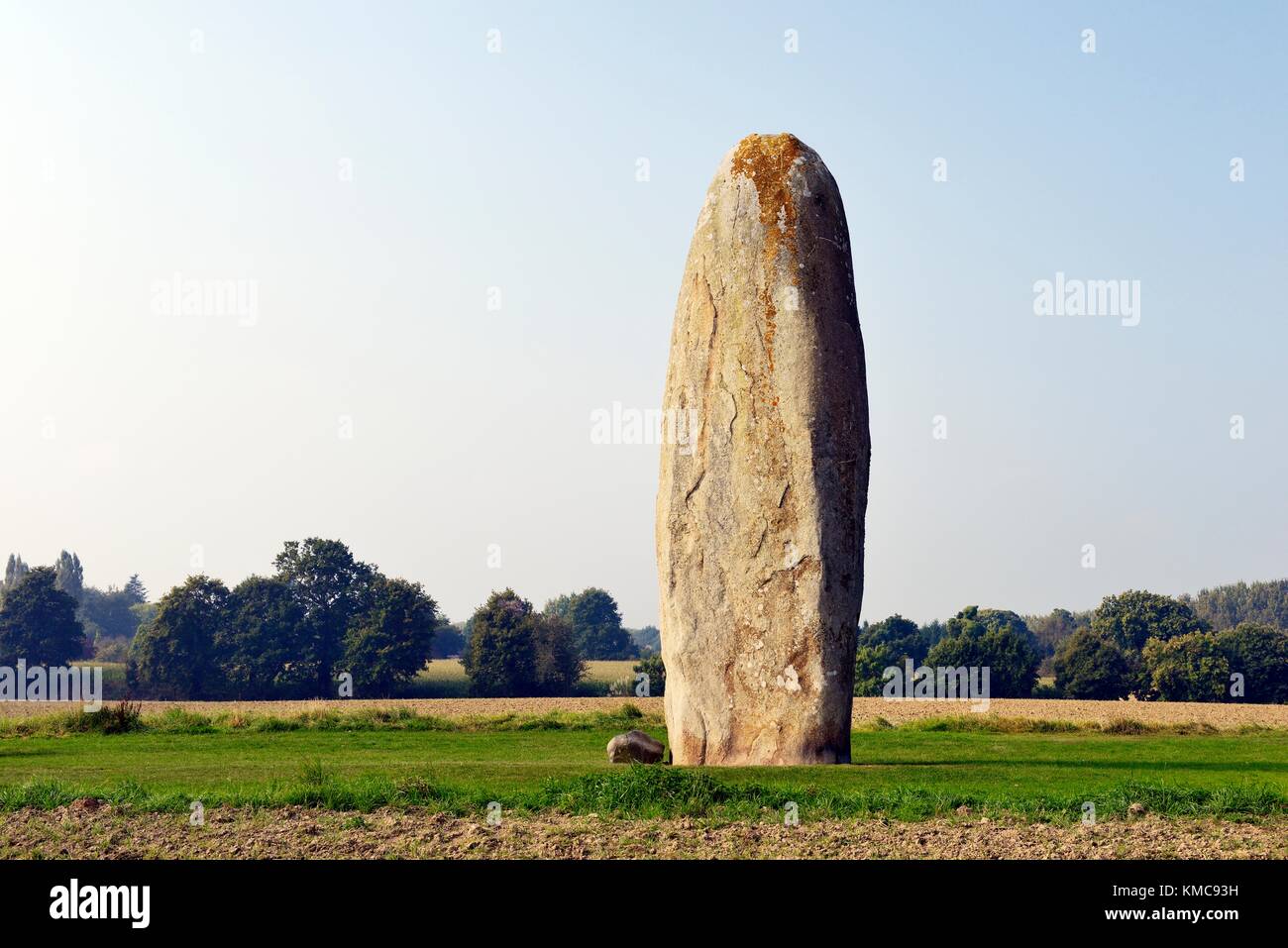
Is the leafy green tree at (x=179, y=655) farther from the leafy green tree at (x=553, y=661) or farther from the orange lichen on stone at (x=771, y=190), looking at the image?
the orange lichen on stone at (x=771, y=190)

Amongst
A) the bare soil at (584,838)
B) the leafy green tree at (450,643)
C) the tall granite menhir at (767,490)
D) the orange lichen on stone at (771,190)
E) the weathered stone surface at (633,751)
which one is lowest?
the leafy green tree at (450,643)

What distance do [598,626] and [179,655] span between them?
170ft

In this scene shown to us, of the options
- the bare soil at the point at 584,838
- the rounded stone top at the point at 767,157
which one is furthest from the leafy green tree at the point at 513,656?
the bare soil at the point at 584,838

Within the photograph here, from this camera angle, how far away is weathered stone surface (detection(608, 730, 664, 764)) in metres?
20.2

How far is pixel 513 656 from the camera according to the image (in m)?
63.2

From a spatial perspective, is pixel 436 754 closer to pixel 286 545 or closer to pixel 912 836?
pixel 912 836

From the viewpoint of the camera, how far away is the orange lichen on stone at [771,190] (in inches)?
776

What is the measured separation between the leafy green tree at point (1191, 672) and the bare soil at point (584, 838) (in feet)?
166

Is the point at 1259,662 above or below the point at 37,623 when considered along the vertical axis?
below

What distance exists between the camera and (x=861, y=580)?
19.7 metres

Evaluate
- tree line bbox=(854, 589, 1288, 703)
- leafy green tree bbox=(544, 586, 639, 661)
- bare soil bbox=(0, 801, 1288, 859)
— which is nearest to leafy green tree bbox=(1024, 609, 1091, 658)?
leafy green tree bbox=(544, 586, 639, 661)

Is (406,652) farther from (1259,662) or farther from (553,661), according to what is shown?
(1259,662)

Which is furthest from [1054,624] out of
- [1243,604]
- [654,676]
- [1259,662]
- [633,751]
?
[633,751]
